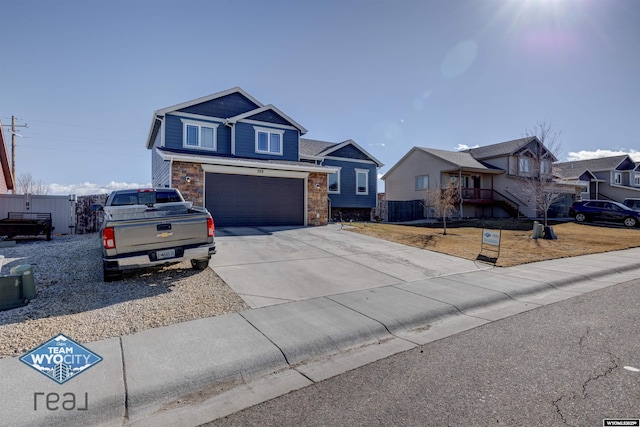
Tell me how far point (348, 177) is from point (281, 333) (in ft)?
69.8

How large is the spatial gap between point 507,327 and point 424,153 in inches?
1039

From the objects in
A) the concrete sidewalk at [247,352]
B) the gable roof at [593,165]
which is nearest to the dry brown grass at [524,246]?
the concrete sidewalk at [247,352]

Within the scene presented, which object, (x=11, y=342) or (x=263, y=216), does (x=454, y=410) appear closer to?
(x=11, y=342)

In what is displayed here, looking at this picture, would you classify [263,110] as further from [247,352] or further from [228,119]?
[247,352]

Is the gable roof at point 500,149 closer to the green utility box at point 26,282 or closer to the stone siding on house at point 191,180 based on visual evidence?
the stone siding on house at point 191,180

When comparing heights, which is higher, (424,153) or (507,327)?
(424,153)

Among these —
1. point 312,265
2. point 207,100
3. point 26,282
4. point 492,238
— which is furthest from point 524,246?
point 207,100

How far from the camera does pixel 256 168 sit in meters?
15.4

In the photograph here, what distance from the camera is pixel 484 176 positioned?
29.6m

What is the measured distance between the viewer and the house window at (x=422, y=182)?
29.1 m

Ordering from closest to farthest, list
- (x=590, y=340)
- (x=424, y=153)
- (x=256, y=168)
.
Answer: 1. (x=590, y=340)
2. (x=256, y=168)
3. (x=424, y=153)

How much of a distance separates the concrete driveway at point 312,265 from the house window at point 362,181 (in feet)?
42.1

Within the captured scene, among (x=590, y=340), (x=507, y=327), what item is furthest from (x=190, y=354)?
(x=590, y=340)

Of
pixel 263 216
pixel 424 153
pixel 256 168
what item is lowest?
pixel 263 216
